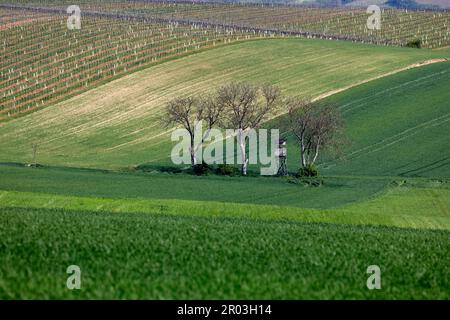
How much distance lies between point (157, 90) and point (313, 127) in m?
27.3

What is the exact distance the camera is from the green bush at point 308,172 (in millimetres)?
60219

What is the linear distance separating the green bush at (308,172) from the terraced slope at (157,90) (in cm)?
1251

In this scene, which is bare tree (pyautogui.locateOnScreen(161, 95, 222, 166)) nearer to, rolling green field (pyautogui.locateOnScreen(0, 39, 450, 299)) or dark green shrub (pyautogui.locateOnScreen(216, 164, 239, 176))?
rolling green field (pyautogui.locateOnScreen(0, 39, 450, 299))

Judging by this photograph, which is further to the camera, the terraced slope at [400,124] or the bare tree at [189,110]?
the bare tree at [189,110]

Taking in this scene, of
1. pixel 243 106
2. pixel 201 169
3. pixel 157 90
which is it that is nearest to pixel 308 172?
pixel 201 169

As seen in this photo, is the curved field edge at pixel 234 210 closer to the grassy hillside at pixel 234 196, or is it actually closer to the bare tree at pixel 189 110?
the grassy hillside at pixel 234 196

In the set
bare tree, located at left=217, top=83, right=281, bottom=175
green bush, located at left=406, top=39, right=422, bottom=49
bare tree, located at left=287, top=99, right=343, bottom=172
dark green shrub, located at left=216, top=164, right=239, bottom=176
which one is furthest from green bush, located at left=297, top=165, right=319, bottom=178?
green bush, located at left=406, top=39, right=422, bottom=49

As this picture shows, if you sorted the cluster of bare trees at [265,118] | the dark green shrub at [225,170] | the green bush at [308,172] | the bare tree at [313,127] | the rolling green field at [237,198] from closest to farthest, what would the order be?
1. the rolling green field at [237,198]
2. the green bush at [308,172]
3. the dark green shrub at [225,170]
4. the bare tree at [313,127]
5. the cluster of bare trees at [265,118]

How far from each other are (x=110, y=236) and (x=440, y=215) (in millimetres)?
23157

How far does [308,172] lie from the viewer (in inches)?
2373

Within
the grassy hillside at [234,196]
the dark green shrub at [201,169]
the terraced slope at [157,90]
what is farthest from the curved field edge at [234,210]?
the terraced slope at [157,90]

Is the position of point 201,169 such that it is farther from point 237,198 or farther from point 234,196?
point 237,198

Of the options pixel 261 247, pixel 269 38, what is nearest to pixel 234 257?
pixel 261 247
